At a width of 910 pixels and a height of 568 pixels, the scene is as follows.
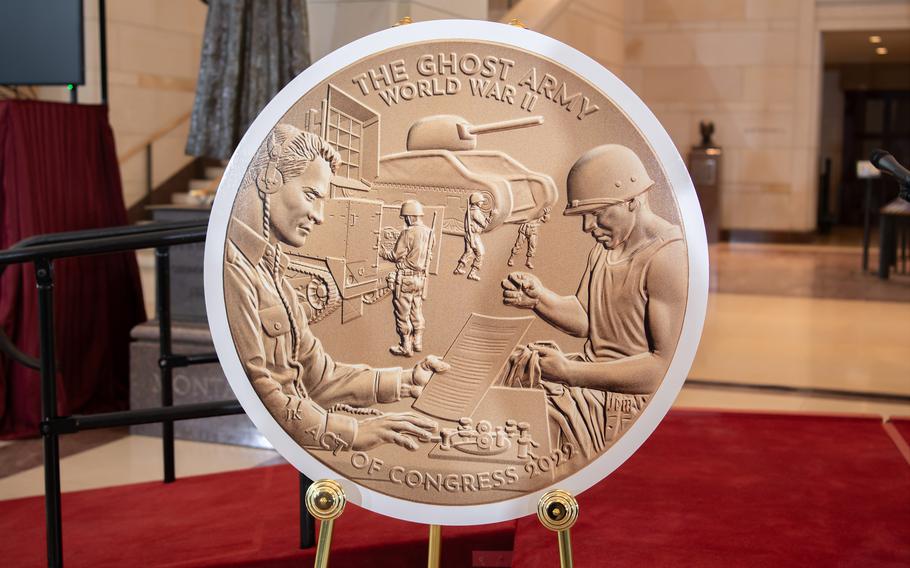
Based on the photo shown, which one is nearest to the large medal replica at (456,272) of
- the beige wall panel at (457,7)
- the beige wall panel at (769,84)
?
the beige wall panel at (457,7)

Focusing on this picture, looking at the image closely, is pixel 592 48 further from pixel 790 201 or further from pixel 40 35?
pixel 40 35

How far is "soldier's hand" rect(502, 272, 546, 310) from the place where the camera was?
153cm

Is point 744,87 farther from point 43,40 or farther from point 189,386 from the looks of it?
point 43,40

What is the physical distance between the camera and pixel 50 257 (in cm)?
208

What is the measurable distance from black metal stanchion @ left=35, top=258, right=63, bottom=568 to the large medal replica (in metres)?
0.69

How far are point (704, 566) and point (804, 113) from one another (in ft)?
8.76

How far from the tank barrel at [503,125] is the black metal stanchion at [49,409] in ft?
3.44

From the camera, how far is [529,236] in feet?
5.07

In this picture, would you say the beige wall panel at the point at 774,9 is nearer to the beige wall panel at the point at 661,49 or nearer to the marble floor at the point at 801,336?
the beige wall panel at the point at 661,49

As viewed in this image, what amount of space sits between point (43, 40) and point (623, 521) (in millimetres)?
2974

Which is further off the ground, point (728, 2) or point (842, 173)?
point (728, 2)

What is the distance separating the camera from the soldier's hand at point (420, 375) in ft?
5.08

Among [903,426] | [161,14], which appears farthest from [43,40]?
[161,14]

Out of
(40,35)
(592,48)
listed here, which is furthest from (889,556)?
(40,35)
